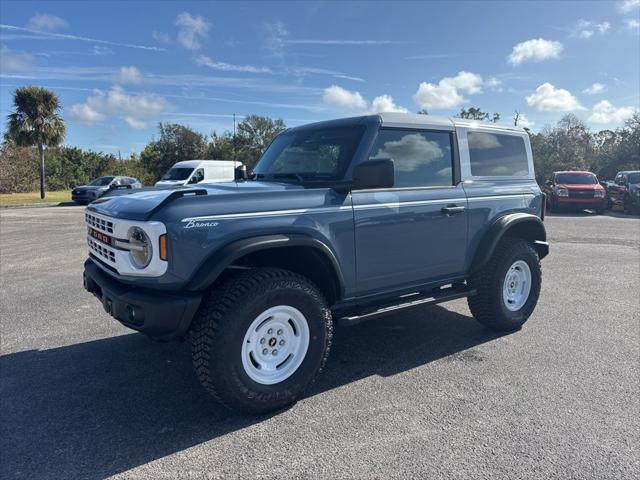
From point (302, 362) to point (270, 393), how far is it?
33 centimetres

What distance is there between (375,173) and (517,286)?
2.71 metres

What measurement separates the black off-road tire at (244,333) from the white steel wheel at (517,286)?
249 cm

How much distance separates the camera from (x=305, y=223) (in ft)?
10.7

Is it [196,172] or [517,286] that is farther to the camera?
[196,172]

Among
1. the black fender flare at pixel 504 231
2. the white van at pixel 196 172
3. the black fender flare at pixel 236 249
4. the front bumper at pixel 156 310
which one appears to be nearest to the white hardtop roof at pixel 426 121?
the black fender flare at pixel 504 231

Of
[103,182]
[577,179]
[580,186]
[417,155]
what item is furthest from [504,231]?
[103,182]

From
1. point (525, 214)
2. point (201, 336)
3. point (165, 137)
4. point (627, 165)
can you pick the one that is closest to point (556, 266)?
point (525, 214)

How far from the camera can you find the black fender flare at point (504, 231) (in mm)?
4465

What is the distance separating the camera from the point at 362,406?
10.7ft

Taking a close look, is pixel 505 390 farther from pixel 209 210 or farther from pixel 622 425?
pixel 209 210

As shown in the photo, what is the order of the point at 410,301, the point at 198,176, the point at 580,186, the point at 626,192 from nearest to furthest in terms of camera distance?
the point at 410,301
the point at 580,186
the point at 626,192
the point at 198,176

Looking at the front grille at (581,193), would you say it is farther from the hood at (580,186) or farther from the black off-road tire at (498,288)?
the black off-road tire at (498,288)

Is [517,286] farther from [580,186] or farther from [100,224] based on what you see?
[580,186]

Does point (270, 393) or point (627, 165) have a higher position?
point (627, 165)
